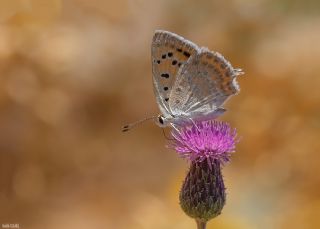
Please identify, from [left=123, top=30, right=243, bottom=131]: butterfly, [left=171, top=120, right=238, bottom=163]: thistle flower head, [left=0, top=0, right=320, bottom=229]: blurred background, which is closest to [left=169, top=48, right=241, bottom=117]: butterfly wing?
[left=123, top=30, right=243, bottom=131]: butterfly

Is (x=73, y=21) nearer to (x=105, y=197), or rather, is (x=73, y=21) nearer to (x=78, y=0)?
(x=78, y=0)

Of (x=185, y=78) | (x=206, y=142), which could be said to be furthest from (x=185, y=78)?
(x=206, y=142)

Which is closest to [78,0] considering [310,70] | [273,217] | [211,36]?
[211,36]

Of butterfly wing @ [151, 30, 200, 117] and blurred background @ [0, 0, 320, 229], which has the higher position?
blurred background @ [0, 0, 320, 229]

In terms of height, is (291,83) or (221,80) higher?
(291,83)

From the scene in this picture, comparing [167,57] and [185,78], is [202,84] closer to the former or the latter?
[185,78]

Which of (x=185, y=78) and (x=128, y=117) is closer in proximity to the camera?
(x=185, y=78)

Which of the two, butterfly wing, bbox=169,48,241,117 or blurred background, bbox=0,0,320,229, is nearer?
butterfly wing, bbox=169,48,241,117

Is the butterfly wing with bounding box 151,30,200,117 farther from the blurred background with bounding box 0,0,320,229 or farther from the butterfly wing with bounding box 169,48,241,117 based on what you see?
the blurred background with bounding box 0,0,320,229
